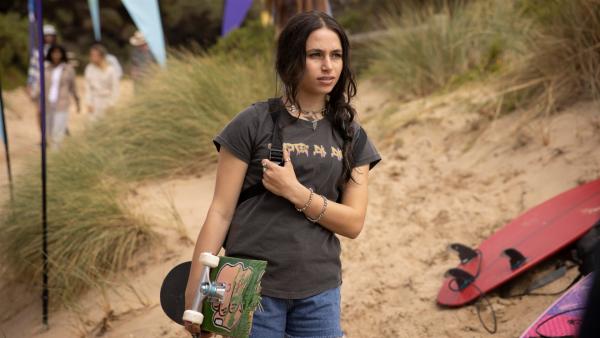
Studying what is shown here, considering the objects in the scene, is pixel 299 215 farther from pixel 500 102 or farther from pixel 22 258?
pixel 500 102

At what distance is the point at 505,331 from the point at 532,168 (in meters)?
1.87

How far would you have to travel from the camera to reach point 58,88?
973cm

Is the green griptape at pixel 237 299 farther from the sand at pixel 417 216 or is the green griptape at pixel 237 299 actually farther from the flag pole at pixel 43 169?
the flag pole at pixel 43 169

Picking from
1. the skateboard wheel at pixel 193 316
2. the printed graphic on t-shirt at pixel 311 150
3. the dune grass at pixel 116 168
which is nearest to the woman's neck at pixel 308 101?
the printed graphic on t-shirt at pixel 311 150

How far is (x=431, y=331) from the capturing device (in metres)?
4.05

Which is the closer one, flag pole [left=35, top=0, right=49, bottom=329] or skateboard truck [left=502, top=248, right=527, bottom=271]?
skateboard truck [left=502, top=248, right=527, bottom=271]

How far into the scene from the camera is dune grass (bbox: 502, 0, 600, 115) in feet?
18.7

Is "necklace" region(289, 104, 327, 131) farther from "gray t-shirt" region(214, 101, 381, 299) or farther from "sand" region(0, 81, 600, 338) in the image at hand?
"sand" region(0, 81, 600, 338)

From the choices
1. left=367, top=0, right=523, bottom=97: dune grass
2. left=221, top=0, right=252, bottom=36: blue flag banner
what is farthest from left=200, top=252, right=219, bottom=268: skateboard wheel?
left=221, top=0, right=252, bottom=36: blue flag banner

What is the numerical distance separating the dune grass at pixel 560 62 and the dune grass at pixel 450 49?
1.06 metres

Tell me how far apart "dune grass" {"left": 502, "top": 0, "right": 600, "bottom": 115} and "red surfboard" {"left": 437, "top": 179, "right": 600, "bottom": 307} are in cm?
139

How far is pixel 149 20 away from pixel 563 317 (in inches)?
228

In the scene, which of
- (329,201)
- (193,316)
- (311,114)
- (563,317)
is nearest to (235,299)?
→ (193,316)

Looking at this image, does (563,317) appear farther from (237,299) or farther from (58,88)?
(58,88)
